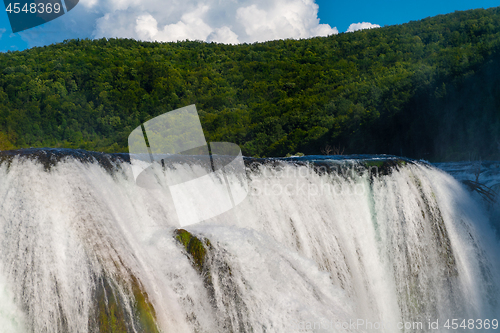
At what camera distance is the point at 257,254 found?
5266 mm

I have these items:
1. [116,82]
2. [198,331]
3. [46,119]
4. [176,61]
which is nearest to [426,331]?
[198,331]

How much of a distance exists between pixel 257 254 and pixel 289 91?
4045cm

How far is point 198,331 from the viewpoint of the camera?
189 inches

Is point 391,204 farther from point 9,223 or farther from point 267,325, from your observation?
point 9,223

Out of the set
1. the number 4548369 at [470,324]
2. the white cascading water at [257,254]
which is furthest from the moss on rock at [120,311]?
the number 4548369 at [470,324]

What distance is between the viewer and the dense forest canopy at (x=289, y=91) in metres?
26.2

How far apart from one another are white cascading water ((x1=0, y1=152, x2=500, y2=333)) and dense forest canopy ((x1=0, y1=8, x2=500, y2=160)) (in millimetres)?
17165

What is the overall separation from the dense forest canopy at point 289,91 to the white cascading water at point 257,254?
1716 centimetres
